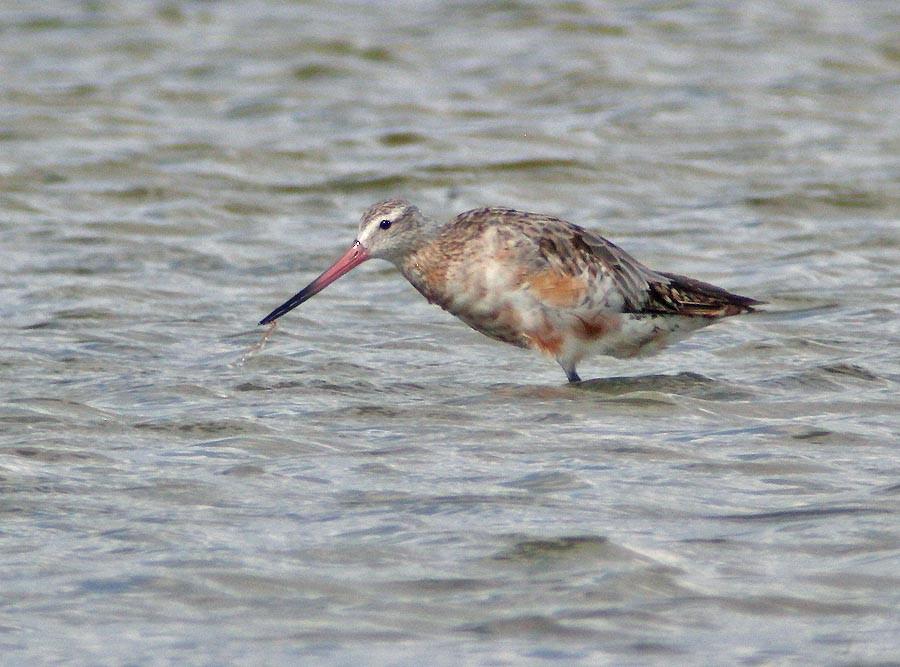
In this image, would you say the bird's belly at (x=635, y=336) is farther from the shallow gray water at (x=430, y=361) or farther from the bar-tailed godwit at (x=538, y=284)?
the shallow gray water at (x=430, y=361)

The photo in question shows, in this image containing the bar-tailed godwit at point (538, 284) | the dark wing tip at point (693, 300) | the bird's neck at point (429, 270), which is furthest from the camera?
the dark wing tip at point (693, 300)

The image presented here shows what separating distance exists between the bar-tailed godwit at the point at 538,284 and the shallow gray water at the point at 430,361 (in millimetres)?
257

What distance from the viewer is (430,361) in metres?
8.61

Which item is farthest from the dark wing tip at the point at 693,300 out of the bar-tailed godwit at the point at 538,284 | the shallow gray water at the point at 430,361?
the shallow gray water at the point at 430,361

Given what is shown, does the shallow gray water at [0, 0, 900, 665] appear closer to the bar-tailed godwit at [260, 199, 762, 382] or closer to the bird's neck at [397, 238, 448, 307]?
the bar-tailed godwit at [260, 199, 762, 382]

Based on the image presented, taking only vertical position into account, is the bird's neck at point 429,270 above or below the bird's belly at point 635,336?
above

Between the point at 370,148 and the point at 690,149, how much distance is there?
2845 mm

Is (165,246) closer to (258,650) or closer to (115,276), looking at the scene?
(115,276)

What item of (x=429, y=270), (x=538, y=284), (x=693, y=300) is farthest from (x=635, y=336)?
(x=429, y=270)

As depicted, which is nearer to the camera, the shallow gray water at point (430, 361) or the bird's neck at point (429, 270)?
the shallow gray water at point (430, 361)

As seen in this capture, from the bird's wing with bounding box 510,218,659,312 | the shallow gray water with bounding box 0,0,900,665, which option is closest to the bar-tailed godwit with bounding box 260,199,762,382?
the bird's wing with bounding box 510,218,659,312

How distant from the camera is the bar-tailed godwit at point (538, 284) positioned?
7957mm

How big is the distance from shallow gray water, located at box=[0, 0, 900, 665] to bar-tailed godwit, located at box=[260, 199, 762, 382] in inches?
10.1

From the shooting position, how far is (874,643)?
4.57 metres
